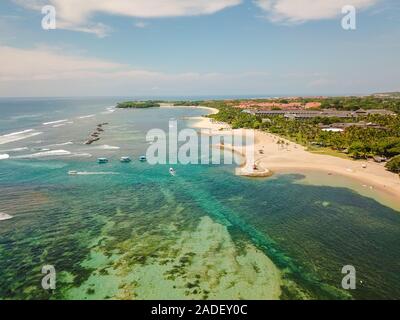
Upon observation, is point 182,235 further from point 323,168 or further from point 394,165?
point 394,165

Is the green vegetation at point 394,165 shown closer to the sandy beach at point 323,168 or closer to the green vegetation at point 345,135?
the green vegetation at point 345,135

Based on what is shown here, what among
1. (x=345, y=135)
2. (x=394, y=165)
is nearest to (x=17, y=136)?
(x=345, y=135)

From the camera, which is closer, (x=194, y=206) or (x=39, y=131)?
(x=194, y=206)

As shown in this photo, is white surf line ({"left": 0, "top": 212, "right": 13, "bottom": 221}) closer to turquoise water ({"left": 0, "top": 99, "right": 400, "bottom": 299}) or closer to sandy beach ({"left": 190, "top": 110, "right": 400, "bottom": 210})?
turquoise water ({"left": 0, "top": 99, "right": 400, "bottom": 299})

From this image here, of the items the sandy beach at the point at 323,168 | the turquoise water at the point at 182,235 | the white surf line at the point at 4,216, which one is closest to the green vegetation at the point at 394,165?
the sandy beach at the point at 323,168

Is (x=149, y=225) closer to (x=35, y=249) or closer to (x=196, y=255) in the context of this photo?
(x=196, y=255)

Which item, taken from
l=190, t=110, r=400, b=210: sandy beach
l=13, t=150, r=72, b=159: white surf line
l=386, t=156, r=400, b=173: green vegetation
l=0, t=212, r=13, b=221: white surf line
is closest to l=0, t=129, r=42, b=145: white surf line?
l=13, t=150, r=72, b=159: white surf line
